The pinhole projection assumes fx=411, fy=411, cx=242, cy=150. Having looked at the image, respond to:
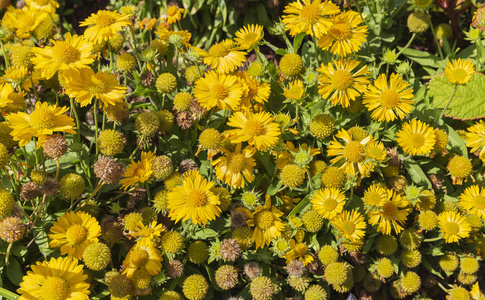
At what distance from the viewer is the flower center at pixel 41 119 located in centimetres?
220

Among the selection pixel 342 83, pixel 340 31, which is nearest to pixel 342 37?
pixel 340 31

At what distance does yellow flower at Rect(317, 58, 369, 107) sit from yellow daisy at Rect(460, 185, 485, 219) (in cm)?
100

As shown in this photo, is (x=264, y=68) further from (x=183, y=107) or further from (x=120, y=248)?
(x=120, y=248)

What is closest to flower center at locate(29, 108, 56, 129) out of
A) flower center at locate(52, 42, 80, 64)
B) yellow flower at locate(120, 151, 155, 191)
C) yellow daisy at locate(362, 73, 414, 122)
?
flower center at locate(52, 42, 80, 64)

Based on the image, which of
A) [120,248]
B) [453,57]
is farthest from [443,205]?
[120,248]

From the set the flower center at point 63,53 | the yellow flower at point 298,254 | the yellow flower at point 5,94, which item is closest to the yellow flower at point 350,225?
the yellow flower at point 298,254

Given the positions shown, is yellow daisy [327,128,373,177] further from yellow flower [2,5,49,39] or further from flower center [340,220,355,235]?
yellow flower [2,5,49,39]

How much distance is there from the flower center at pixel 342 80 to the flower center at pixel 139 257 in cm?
152

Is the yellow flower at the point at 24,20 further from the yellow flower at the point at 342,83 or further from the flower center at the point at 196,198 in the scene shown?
the yellow flower at the point at 342,83

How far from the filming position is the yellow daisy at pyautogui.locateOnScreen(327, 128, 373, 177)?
252 cm

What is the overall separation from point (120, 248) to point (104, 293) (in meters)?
0.32

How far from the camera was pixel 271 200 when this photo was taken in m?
2.71

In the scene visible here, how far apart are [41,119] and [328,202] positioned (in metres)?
1.65

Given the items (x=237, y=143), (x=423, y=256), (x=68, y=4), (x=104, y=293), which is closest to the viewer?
(x=104, y=293)
